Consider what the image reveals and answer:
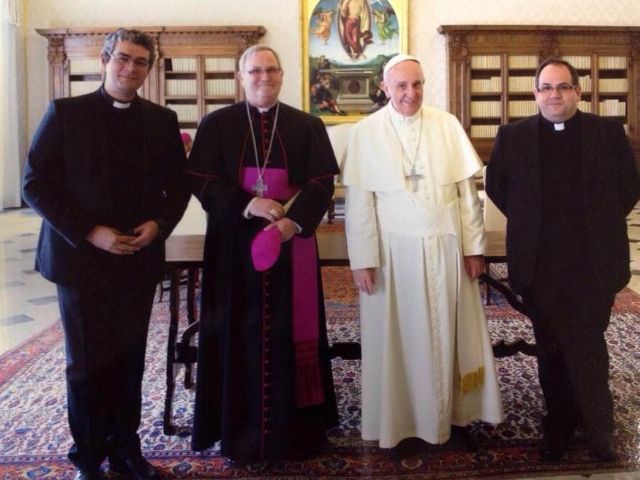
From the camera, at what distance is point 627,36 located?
11.0 m

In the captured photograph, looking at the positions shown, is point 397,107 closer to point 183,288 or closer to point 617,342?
point 617,342

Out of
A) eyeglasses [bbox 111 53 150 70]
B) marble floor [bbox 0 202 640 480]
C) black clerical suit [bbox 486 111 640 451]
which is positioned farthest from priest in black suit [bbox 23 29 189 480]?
marble floor [bbox 0 202 640 480]

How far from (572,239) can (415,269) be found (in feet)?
2.11

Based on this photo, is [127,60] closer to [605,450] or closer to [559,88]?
[559,88]

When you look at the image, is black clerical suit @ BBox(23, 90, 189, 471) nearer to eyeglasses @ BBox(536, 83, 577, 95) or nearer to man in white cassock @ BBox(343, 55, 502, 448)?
man in white cassock @ BBox(343, 55, 502, 448)

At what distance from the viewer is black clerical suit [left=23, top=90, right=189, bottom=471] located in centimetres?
225

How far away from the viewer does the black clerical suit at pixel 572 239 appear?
7.97 ft

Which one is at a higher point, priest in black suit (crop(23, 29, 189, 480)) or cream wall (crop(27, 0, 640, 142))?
cream wall (crop(27, 0, 640, 142))

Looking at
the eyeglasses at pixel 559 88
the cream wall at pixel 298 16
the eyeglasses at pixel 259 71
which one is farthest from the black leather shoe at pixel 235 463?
the cream wall at pixel 298 16

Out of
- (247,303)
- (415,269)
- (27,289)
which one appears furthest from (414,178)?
(27,289)

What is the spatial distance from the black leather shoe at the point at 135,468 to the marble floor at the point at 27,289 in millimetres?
1627

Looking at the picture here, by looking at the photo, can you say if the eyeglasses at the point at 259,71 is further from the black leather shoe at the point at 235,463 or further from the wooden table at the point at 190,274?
the black leather shoe at the point at 235,463

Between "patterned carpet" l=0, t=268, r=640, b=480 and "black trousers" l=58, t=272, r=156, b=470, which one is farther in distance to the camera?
"patterned carpet" l=0, t=268, r=640, b=480

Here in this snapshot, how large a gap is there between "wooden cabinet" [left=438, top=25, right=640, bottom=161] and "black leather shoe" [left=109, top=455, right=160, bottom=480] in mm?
9563
